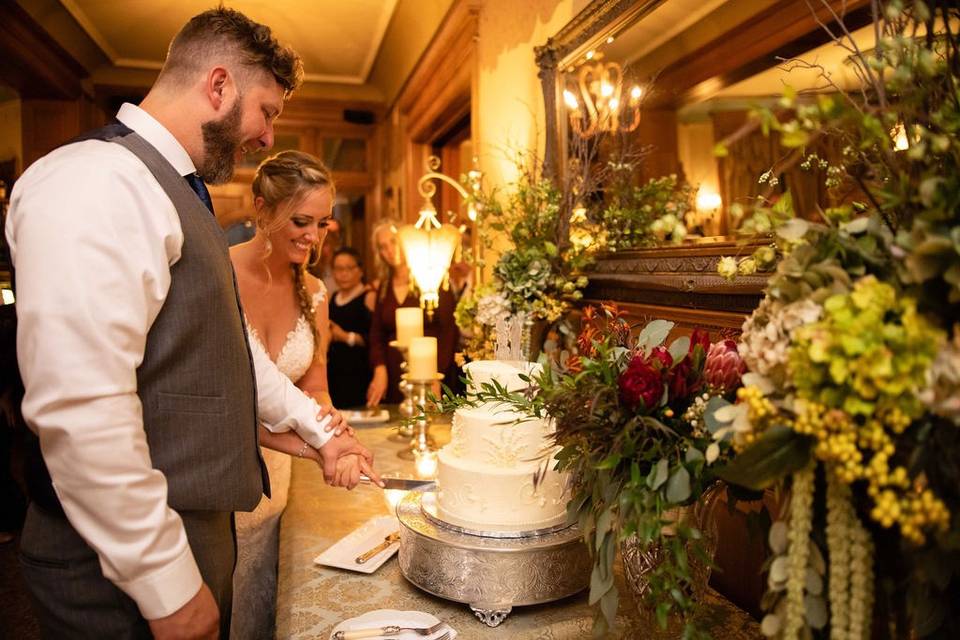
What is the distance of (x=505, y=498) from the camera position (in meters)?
1.44

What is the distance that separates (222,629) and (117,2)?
5.40 meters

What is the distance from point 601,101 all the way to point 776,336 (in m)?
1.66

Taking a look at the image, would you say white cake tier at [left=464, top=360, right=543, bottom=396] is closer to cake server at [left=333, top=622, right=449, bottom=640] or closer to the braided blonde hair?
cake server at [left=333, top=622, right=449, bottom=640]

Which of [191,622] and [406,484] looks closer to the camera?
[191,622]

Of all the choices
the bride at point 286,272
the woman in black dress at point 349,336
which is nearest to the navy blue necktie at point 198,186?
the bride at point 286,272

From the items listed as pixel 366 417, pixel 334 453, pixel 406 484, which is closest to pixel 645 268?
pixel 406 484

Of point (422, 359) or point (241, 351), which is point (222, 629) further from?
point (422, 359)

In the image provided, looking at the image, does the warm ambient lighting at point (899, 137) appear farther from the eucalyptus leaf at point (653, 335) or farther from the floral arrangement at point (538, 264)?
the floral arrangement at point (538, 264)

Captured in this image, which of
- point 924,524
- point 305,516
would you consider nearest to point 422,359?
point 305,516

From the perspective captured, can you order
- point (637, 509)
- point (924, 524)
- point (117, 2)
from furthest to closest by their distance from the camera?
point (117, 2) → point (637, 509) → point (924, 524)

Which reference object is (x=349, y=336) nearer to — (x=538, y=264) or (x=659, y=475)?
(x=538, y=264)

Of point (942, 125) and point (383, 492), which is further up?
point (942, 125)

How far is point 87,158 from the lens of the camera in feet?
3.59

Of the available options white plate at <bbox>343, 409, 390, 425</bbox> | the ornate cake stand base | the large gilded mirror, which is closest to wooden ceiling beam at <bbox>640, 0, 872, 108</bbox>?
the large gilded mirror
